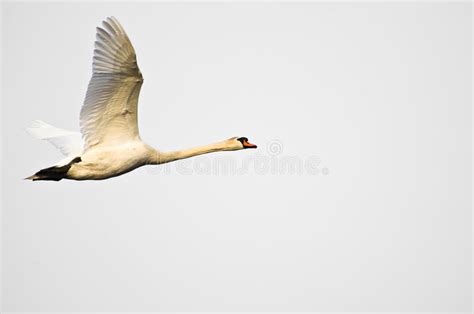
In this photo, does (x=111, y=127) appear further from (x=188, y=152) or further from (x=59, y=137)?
(x=59, y=137)

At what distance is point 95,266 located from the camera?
7131cm

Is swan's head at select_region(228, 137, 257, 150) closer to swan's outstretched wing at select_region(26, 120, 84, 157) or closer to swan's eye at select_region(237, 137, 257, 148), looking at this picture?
swan's eye at select_region(237, 137, 257, 148)

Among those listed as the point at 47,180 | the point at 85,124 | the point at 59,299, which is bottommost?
the point at 59,299

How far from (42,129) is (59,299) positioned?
50967 mm

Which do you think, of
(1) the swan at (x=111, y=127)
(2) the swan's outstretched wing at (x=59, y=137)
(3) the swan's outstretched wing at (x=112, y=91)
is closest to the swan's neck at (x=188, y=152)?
(1) the swan at (x=111, y=127)

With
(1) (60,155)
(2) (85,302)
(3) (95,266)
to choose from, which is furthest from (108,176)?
(3) (95,266)

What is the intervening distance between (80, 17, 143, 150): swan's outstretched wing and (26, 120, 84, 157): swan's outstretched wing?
4.18ft

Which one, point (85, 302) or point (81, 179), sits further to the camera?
point (85, 302)

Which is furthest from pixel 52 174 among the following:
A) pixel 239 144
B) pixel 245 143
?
pixel 245 143

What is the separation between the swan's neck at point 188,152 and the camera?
55.5 ft

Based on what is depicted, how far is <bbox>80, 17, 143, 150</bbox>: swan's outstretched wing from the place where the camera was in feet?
47.7

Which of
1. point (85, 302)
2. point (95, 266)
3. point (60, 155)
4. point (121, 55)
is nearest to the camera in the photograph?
point (121, 55)

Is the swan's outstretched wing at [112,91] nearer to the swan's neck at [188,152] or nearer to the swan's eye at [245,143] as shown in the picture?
the swan's neck at [188,152]

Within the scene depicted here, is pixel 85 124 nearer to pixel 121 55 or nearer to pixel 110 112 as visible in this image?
pixel 110 112
